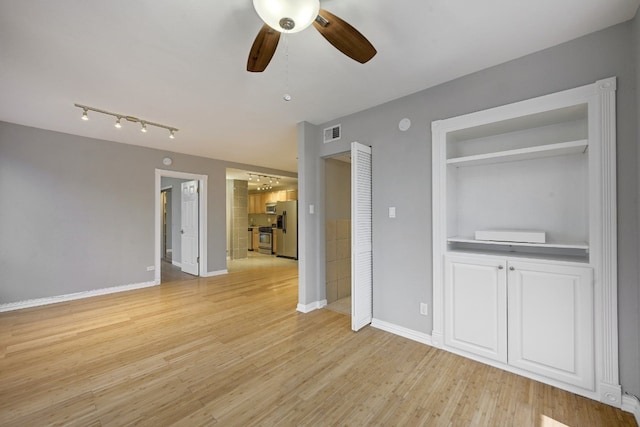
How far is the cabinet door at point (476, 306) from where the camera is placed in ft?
A: 6.96

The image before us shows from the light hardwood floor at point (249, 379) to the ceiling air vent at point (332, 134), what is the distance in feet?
7.61

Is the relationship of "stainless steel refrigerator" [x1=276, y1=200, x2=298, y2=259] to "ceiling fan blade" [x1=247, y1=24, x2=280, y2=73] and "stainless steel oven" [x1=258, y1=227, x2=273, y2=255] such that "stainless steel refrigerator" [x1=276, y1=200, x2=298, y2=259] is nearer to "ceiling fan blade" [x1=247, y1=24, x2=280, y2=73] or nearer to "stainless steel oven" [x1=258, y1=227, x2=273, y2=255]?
"stainless steel oven" [x1=258, y1=227, x2=273, y2=255]

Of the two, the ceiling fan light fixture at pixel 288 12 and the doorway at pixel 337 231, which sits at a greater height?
the ceiling fan light fixture at pixel 288 12

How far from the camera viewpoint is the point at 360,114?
316 cm

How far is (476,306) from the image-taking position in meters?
2.24

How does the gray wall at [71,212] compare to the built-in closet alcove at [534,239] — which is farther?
the gray wall at [71,212]

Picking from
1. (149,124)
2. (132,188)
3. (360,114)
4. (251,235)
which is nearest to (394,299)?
(360,114)

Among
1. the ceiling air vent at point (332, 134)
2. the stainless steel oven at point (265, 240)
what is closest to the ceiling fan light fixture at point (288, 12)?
the ceiling air vent at point (332, 134)

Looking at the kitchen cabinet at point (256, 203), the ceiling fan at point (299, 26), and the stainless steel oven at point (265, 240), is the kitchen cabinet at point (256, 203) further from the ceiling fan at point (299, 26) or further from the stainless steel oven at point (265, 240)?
the ceiling fan at point (299, 26)

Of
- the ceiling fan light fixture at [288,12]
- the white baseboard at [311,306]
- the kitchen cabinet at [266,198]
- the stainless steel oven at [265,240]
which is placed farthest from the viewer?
the kitchen cabinet at [266,198]

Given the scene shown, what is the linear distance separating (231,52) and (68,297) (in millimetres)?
4481

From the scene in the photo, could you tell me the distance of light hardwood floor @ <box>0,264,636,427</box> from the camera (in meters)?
1.63

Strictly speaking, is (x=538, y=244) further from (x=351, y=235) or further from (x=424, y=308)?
(x=351, y=235)

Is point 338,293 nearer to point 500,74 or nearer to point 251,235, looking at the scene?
point 500,74
